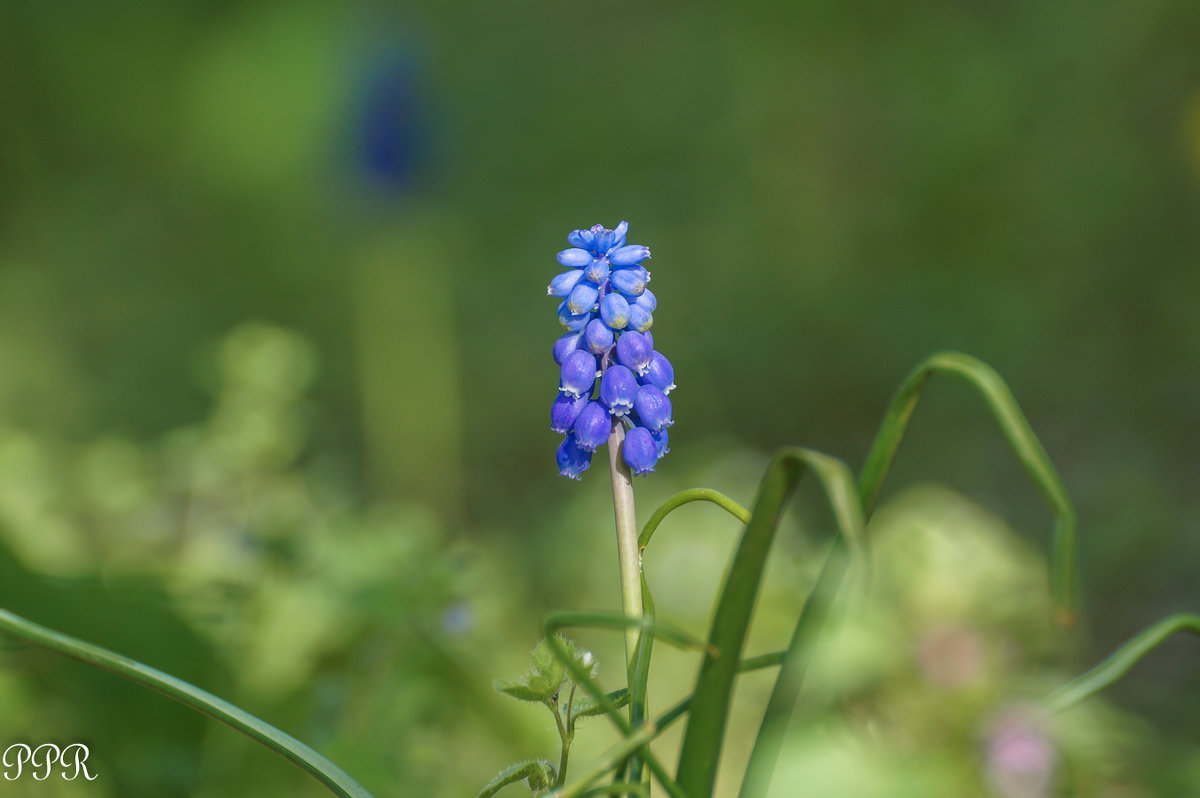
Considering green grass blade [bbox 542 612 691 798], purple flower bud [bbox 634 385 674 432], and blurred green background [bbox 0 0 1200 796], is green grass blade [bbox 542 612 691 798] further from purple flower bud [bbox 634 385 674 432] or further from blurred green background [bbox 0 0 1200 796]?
blurred green background [bbox 0 0 1200 796]

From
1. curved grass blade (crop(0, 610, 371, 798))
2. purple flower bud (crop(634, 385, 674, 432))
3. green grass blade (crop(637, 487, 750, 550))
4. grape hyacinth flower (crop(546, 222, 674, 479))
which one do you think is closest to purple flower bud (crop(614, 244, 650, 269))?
grape hyacinth flower (crop(546, 222, 674, 479))

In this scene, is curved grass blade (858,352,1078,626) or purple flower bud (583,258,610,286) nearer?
curved grass blade (858,352,1078,626)

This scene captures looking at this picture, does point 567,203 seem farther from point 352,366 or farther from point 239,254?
point 239,254

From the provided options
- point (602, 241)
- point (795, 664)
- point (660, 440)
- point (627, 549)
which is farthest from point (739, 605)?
point (602, 241)

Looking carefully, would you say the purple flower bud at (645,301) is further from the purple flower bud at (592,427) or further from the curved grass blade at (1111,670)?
the curved grass blade at (1111,670)

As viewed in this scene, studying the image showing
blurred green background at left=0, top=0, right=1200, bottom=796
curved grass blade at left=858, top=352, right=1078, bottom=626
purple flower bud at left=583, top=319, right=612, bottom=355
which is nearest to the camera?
curved grass blade at left=858, top=352, right=1078, bottom=626

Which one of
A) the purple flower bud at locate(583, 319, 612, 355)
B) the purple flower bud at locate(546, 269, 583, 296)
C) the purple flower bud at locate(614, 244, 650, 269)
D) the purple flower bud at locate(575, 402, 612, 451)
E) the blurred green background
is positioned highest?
the blurred green background

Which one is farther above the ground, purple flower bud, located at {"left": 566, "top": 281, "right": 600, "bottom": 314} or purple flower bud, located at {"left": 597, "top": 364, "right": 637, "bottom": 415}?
purple flower bud, located at {"left": 566, "top": 281, "right": 600, "bottom": 314}
